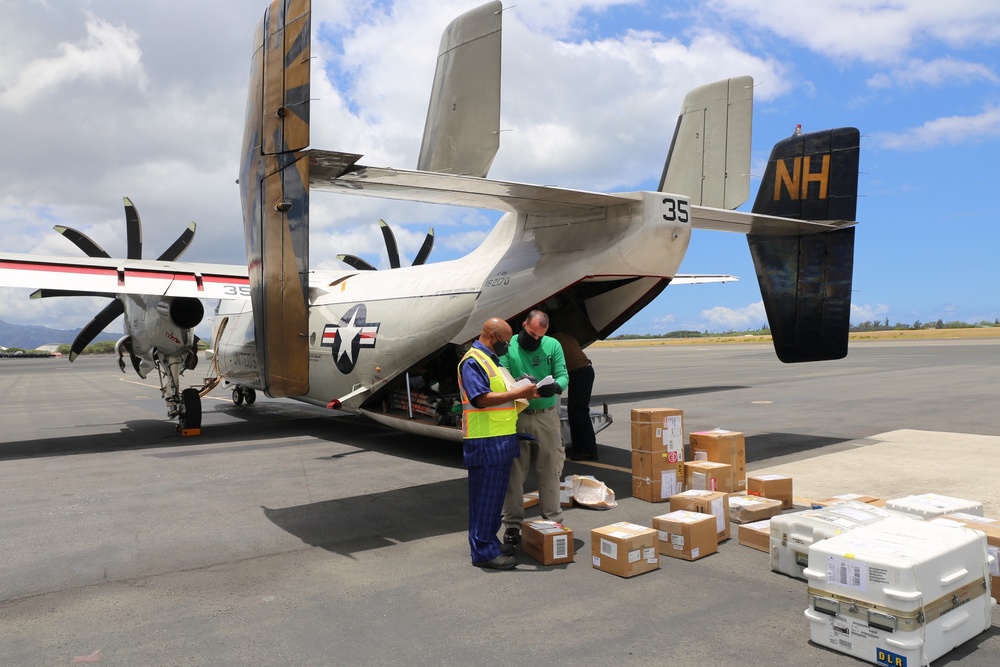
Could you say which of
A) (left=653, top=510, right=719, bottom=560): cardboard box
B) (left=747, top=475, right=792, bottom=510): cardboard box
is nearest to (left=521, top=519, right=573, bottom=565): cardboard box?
(left=653, top=510, right=719, bottom=560): cardboard box

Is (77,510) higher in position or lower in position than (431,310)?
lower

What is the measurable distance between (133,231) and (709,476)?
50.0 feet

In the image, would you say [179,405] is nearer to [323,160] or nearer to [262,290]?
[262,290]

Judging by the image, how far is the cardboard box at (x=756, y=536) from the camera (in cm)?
555

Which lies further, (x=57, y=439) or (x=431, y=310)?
(x=57, y=439)

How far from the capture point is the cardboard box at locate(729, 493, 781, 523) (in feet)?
20.4

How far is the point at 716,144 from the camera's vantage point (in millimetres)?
10211

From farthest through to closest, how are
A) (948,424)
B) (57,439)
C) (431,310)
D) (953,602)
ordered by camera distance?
1. (57,439)
2. (948,424)
3. (431,310)
4. (953,602)

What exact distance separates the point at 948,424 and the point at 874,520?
8.65m

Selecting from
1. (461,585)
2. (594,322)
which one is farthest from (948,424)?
(461,585)

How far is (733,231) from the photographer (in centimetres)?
981

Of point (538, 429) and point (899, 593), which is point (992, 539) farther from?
point (538, 429)

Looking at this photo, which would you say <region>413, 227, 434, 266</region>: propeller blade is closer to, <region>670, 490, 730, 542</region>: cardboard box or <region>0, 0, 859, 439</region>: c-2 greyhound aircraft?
<region>0, 0, 859, 439</region>: c-2 greyhound aircraft

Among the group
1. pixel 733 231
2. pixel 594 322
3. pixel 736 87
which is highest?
pixel 736 87
